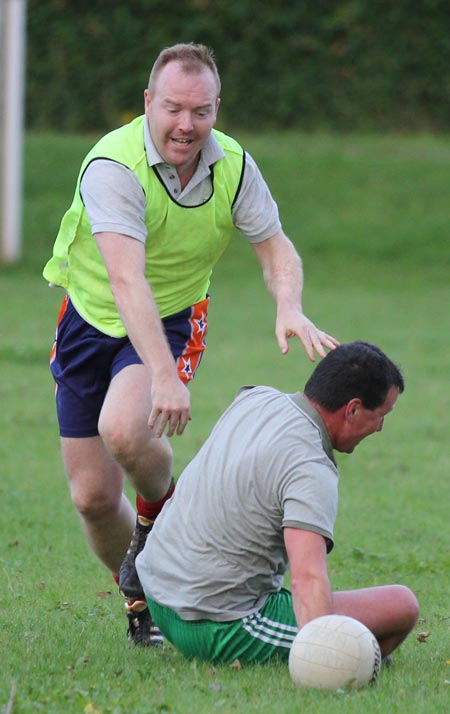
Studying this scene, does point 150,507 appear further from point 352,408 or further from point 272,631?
point 352,408

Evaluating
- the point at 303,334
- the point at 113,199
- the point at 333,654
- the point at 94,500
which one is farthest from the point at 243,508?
the point at 113,199

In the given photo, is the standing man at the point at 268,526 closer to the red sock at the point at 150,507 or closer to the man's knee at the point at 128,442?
the man's knee at the point at 128,442

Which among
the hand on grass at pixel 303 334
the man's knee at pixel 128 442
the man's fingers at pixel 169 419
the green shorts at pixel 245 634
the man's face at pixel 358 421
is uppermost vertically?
the hand on grass at pixel 303 334

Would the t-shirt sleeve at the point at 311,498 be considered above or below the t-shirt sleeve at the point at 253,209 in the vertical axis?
below

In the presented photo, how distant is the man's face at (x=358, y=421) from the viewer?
477cm

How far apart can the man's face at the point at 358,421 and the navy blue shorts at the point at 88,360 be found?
1.30 m

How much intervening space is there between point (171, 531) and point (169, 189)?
1560mm

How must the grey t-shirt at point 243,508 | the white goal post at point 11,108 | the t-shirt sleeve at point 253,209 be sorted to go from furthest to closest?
1. the white goal post at point 11,108
2. the t-shirt sleeve at point 253,209
3. the grey t-shirt at point 243,508

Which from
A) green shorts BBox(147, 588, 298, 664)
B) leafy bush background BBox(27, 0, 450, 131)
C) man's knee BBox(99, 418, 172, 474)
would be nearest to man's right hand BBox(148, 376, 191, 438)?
man's knee BBox(99, 418, 172, 474)

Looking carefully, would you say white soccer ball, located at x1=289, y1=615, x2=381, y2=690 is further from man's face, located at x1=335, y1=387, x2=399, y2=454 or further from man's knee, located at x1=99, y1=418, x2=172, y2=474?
man's knee, located at x1=99, y1=418, x2=172, y2=474

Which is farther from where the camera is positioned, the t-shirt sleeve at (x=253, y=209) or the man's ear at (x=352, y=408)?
the t-shirt sleeve at (x=253, y=209)

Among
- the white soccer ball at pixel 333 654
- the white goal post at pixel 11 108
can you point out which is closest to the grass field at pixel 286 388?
the white soccer ball at pixel 333 654

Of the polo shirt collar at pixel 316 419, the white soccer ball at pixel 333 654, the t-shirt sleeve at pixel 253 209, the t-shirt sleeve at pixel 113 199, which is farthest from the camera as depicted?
the t-shirt sleeve at pixel 253 209

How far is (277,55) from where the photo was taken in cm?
3120
